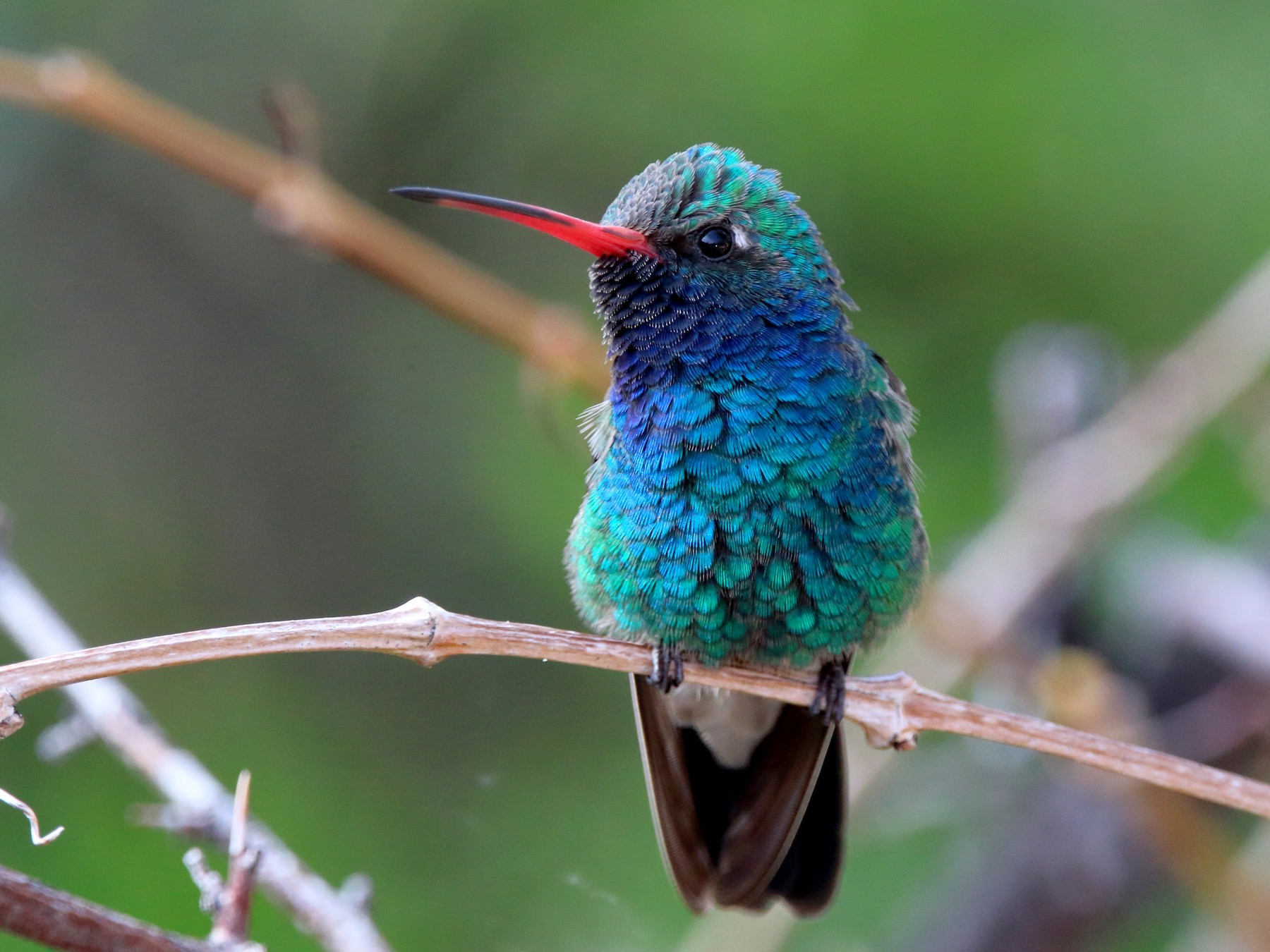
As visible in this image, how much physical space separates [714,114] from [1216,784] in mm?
4176

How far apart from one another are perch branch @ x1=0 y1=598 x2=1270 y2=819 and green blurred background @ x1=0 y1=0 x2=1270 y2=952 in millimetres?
2389

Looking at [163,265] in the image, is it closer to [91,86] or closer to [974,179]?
[91,86]

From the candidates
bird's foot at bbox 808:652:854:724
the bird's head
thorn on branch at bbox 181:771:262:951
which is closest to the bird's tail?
bird's foot at bbox 808:652:854:724

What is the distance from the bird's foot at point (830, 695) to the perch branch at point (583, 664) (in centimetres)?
2

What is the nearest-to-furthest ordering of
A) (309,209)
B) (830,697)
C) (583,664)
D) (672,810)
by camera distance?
(583,664) → (830,697) → (672,810) → (309,209)

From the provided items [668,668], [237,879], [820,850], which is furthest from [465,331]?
[237,879]

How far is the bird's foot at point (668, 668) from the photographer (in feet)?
8.46

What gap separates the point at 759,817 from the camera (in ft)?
10.0

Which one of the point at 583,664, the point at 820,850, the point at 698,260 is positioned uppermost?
the point at 698,260

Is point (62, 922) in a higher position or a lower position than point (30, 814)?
lower

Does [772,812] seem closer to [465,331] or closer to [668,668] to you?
[668,668]

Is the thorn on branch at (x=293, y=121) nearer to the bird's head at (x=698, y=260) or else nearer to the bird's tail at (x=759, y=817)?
the bird's head at (x=698, y=260)

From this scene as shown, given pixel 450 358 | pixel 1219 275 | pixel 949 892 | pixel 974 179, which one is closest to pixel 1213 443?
pixel 1219 275

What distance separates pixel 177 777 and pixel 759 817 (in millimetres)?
1422
